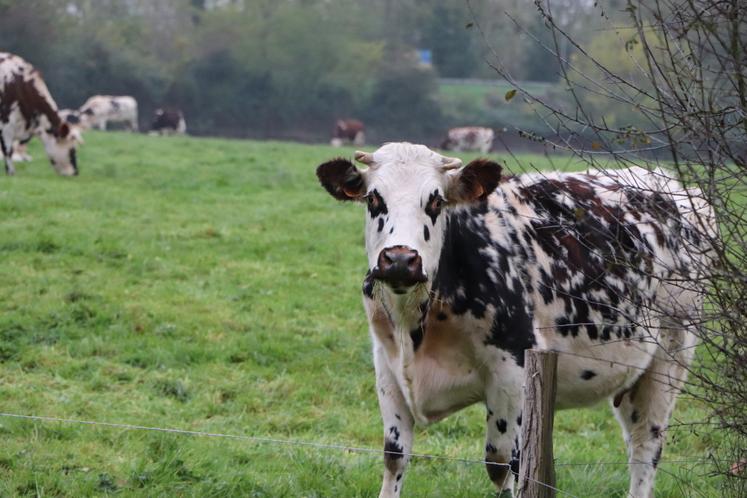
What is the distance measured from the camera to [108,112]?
157 feet

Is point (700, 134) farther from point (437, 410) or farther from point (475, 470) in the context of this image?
point (475, 470)

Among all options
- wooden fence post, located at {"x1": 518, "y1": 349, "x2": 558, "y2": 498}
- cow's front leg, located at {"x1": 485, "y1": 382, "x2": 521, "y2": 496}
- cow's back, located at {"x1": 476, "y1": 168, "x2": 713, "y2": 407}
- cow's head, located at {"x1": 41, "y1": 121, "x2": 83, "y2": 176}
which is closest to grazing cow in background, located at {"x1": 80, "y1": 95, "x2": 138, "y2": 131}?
cow's head, located at {"x1": 41, "y1": 121, "x2": 83, "y2": 176}

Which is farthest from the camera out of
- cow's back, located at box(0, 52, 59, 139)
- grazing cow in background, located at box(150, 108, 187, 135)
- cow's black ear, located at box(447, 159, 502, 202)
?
grazing cow in background, located at box(150, 108, 187, 135)

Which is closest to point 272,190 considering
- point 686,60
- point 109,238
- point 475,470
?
point 109,238

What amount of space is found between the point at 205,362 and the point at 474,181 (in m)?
4.32

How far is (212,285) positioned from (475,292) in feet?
21.3

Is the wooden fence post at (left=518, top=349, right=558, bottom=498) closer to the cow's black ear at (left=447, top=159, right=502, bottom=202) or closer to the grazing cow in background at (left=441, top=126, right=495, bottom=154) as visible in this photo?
the cow's black ear at (left=447, top=159, right=502, bottom=202)

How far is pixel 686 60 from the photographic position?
3.82m

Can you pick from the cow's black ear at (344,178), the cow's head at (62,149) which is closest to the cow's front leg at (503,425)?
the cow's black ear at (344,178)

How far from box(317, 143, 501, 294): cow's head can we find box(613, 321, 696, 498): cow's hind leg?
74.4 inches

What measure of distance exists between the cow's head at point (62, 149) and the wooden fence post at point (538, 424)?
1681 cm

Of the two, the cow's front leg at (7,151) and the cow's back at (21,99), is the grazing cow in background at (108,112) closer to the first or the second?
the cow's back at (21,99)

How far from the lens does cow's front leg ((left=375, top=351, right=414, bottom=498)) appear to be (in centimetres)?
572

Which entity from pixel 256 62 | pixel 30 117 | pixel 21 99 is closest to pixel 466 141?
pixel 256 62
